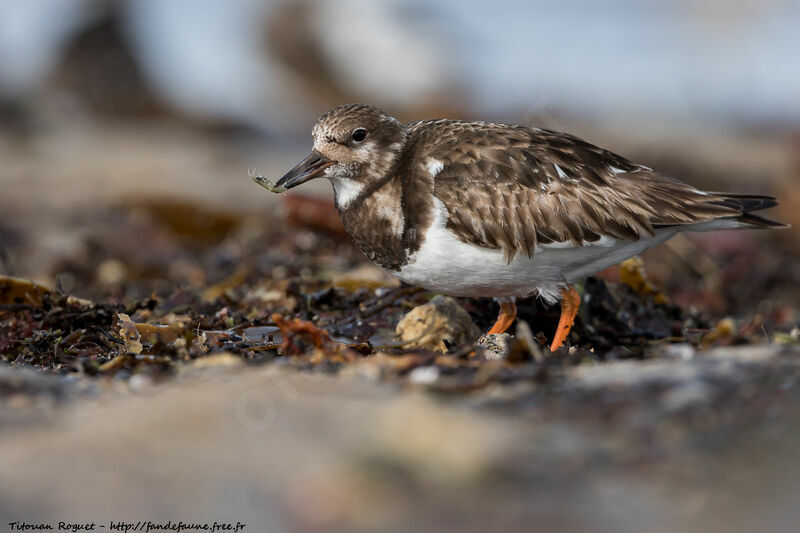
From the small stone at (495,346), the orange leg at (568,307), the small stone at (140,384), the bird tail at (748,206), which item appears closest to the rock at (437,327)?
the small stone at (495,346)

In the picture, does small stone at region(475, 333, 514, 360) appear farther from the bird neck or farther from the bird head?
the bird head

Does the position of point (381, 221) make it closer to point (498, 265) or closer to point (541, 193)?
point (498, 265)

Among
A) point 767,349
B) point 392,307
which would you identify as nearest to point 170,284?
point 392,307

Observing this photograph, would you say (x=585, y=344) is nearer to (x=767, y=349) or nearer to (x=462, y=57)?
(x=767, y=349)

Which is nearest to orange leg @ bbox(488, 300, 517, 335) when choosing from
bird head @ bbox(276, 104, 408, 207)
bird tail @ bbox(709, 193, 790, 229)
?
bird head @ bbox(276, 104, 408, 207)

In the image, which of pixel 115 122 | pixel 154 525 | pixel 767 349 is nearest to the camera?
pixel 154 525

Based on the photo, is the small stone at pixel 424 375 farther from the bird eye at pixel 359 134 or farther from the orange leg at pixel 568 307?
the bird eye at pixel 359 134

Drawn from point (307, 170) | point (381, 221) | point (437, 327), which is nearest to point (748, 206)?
point (437, 327)
